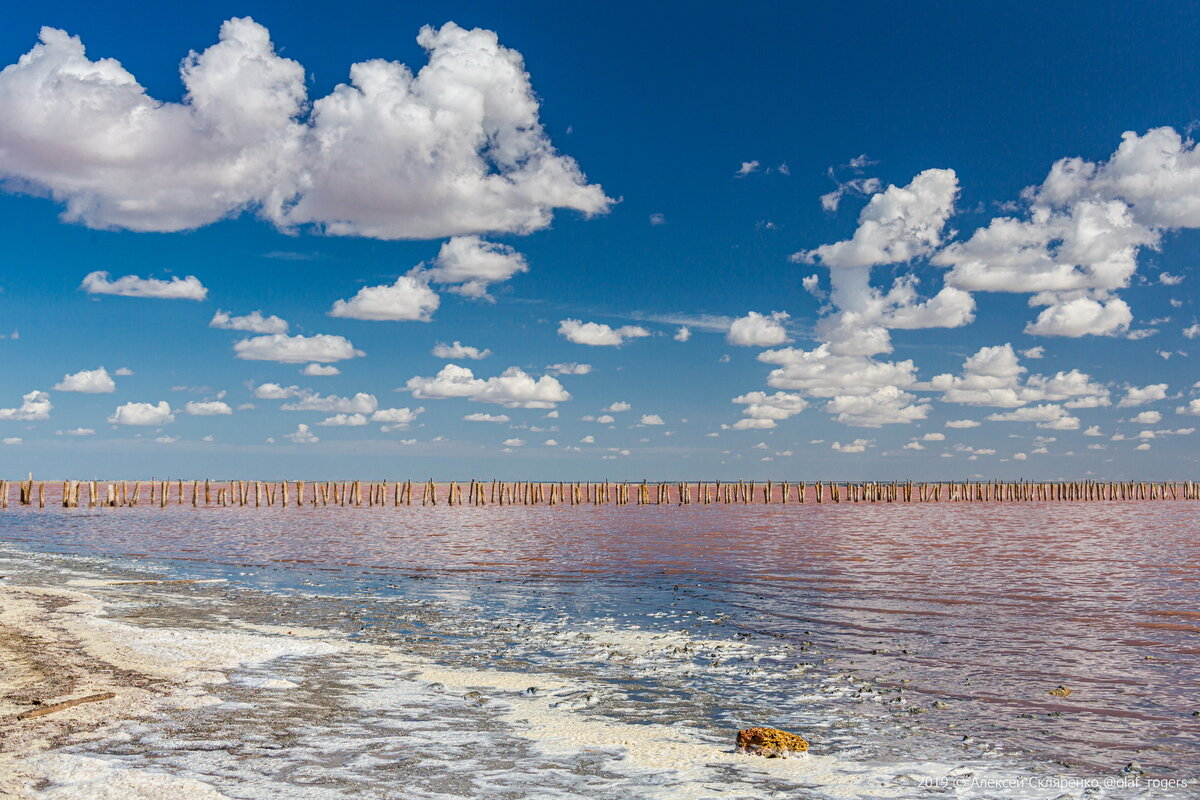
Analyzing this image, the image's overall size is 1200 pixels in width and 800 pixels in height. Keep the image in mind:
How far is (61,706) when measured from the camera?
316 inches

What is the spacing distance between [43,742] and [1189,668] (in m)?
12.7

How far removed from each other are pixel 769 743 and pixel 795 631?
6509 mm

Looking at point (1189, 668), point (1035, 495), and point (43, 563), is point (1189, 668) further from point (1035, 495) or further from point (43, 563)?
point (1035, 495)

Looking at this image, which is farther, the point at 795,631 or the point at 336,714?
the point at 795,631

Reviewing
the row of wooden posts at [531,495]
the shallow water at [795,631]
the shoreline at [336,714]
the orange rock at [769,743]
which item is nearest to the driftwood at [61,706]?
the shoreline at [336,714]

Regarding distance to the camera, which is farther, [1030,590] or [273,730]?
[1030,590]

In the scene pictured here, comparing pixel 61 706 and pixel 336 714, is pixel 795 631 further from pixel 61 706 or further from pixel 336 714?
pixel 61 706

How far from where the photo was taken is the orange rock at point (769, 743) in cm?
734

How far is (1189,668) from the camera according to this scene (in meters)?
11.1

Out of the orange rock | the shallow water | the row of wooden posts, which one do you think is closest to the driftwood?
the shallow water

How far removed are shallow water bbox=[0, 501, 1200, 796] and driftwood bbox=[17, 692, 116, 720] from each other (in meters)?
1.55

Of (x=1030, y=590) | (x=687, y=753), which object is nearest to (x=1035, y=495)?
(x=1030, y=590)

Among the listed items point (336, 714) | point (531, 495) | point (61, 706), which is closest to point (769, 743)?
point (336, 714)

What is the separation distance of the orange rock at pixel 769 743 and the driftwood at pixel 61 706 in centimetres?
610
